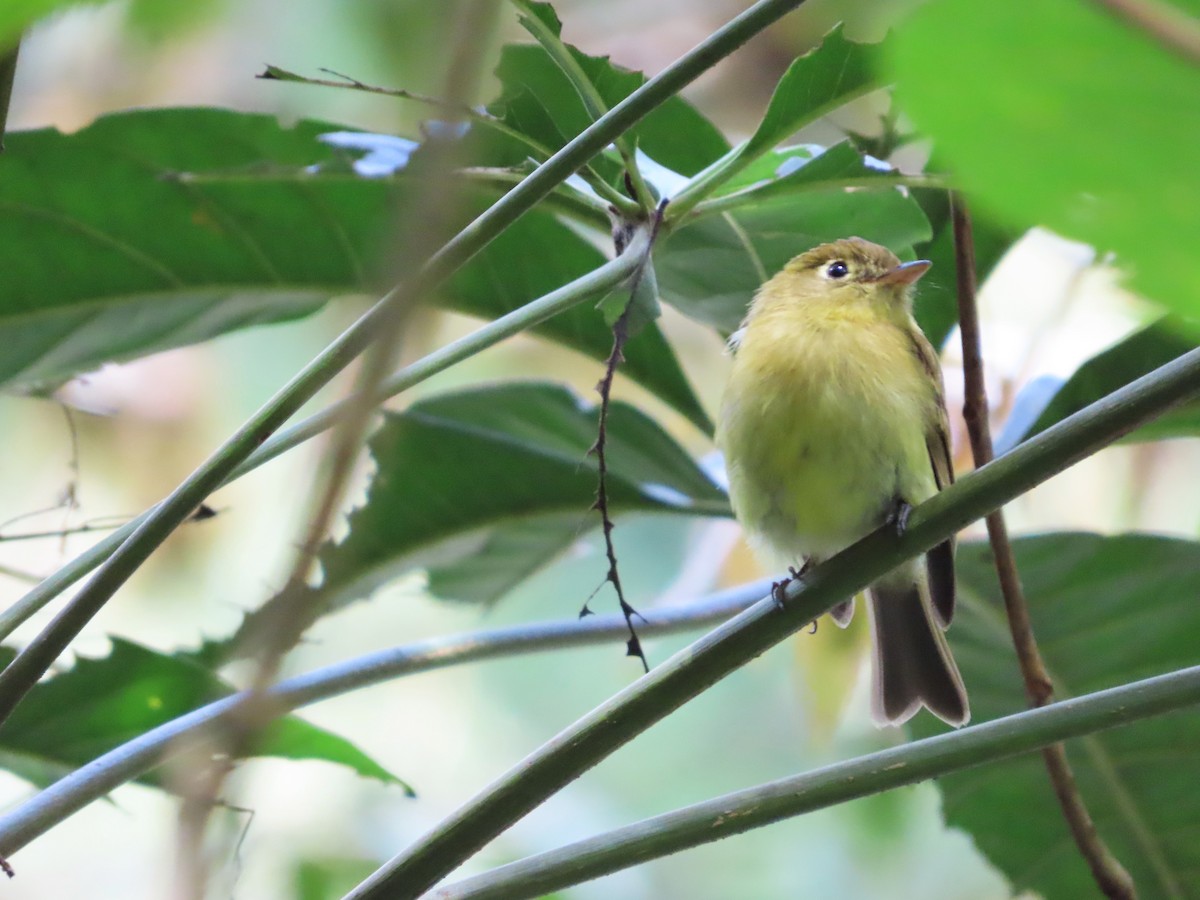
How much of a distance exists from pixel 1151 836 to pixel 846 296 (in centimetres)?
125

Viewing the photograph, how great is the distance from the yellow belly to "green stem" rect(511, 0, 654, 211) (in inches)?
30.9

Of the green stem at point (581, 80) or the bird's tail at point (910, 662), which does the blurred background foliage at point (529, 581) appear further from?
the green stem at point (581, 80)

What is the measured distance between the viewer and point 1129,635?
2.49 meters

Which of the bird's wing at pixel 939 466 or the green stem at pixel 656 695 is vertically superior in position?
the bird's wing at pixel 939 466

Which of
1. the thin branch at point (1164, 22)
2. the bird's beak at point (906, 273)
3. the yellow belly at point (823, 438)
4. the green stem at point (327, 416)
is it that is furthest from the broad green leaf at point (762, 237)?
the thin branch at point (1164, 22)

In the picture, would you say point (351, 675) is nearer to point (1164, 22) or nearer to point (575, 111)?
point (575, 111)

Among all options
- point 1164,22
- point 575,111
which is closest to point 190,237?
point 575,111

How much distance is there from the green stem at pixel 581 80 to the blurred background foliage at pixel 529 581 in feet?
5.20

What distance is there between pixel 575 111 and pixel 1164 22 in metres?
1.76

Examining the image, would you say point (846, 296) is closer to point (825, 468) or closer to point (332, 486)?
point (825, 468)

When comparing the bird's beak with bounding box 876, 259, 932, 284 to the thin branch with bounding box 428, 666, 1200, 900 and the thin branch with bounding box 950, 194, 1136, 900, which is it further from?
the thin branch with bounding box 428, 666, 1200, 900

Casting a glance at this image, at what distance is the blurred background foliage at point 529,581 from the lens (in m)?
4.01

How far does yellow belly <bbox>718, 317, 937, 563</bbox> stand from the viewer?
2.38m

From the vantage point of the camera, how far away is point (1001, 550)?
1.98 m
